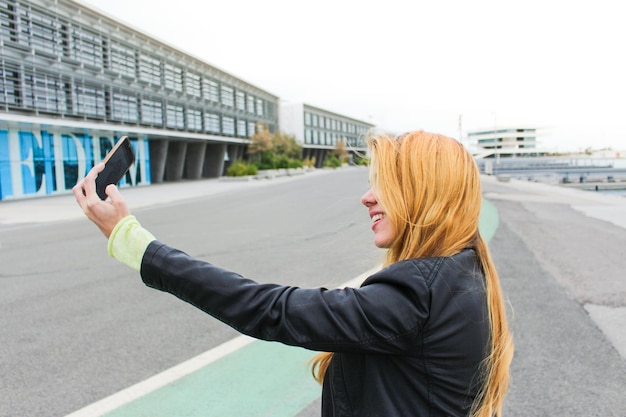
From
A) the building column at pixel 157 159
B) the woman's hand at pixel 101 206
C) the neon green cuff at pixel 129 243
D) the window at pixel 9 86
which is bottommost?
the neon green cuff at pixel 129 243

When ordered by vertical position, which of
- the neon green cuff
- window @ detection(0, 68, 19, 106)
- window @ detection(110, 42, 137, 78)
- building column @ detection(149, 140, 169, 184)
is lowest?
the neon green cuff

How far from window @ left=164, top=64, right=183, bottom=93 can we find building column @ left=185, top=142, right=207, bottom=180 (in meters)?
8.05

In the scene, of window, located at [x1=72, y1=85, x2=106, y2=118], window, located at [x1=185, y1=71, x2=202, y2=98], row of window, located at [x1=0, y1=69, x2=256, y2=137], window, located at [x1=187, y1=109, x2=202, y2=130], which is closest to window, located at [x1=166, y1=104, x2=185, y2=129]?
row of window, located at [x1=0, y1=69, x2=256, y2=137]

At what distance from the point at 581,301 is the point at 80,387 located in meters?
5.25

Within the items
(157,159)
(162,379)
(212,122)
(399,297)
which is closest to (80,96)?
(157,159)

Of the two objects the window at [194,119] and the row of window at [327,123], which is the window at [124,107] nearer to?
the window at [194,119]

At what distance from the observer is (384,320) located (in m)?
1.13

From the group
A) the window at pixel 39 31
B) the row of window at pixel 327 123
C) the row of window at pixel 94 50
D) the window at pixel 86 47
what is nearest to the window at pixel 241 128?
the row of window at pixel 94 50

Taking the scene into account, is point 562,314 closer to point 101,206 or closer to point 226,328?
point 226,328

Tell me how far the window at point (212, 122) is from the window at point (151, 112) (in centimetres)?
807

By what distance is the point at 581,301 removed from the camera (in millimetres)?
5336

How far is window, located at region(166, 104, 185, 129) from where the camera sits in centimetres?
3803

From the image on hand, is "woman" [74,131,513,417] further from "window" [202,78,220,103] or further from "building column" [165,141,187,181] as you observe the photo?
"window" [202,78,220,103]

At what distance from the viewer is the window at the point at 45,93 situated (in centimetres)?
2373
